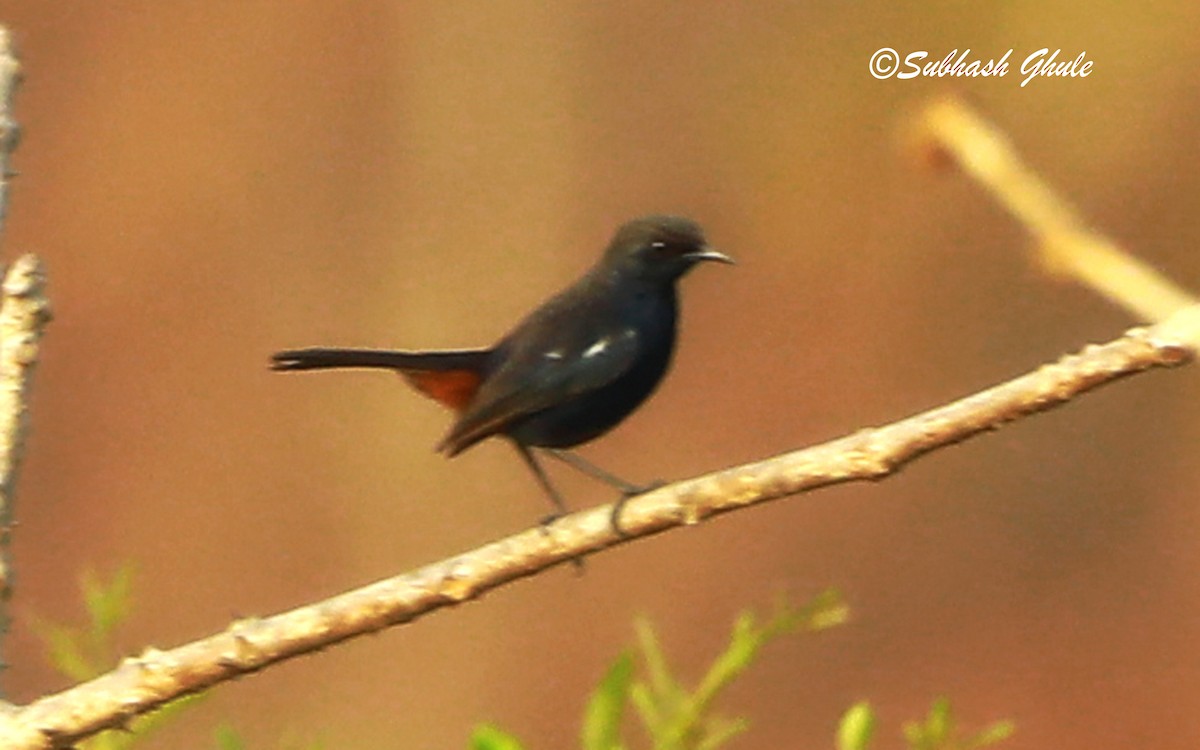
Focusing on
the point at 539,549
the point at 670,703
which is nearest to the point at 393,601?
the point at 539,549

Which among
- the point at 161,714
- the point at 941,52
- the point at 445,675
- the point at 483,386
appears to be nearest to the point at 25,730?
the point at 161,714

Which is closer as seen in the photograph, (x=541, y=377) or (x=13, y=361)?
(x=13, y=361)

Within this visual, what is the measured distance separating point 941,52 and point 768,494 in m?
1.05

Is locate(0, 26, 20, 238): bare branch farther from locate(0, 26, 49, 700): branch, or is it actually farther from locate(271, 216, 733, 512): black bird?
locate(271, 216, 733, 512): black bird

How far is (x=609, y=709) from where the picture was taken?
0.90 meters

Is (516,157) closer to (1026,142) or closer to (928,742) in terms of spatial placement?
(1026,142)

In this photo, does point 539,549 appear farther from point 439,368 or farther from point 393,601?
point 439,368

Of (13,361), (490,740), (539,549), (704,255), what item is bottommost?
(490,740)

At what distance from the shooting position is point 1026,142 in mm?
1717

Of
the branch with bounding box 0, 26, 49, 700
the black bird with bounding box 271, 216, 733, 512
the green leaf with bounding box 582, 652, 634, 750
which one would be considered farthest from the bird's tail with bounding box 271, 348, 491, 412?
the green leaf with bounding box 582, 652, 634, 750

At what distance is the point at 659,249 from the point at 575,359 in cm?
16

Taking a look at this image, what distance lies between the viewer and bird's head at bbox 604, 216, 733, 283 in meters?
1.27

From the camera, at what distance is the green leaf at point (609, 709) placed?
2.95ft

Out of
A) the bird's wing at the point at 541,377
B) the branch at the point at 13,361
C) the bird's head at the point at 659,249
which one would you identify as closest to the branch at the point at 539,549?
the branch at the point at 13,361
